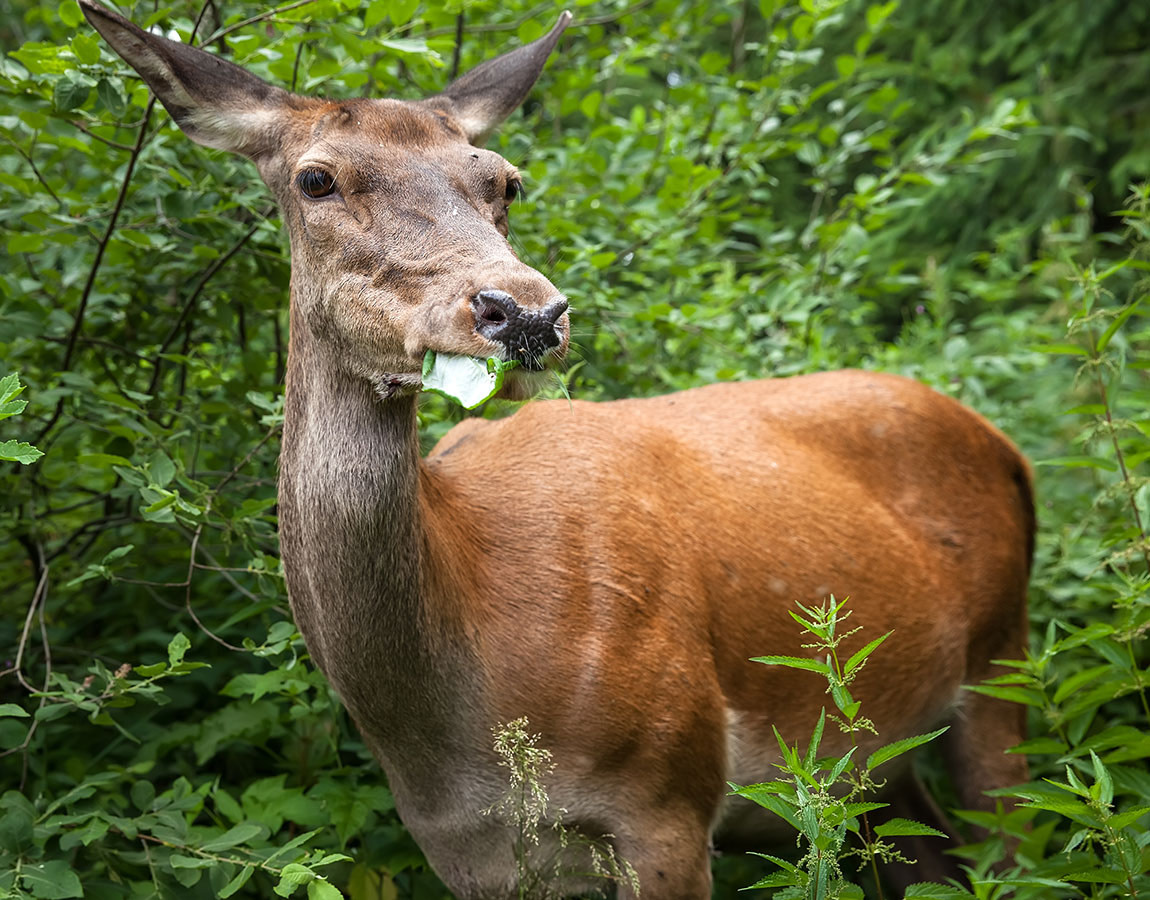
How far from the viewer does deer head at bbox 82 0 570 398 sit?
2.52 m

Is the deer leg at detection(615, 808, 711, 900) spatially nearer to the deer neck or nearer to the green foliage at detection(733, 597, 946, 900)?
the deer neck

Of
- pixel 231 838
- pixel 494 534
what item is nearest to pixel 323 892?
pixel 231 838

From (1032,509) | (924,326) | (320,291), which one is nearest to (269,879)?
(320,291)

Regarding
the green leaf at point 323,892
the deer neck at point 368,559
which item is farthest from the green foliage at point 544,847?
the green leaf at point 323,892

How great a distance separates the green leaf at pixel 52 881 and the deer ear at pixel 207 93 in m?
1.92

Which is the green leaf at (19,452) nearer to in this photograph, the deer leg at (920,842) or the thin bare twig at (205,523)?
the thin bare twig at (205,523)

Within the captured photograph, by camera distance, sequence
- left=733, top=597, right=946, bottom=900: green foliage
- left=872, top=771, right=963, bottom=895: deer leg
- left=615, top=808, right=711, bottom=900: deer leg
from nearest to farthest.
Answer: left=733, top=597, right=946, bottom=900: green foliage < left=615, top=808, right=711, bottom=900: deer leg < left=872, top=771, right=963, bottom=895: deer leg

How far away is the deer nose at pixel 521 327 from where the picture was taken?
2.45 meters

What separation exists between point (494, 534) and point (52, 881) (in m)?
1.42

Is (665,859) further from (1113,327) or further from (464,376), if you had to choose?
(1113,327)

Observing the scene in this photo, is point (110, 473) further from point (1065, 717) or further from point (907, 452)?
point (1065, 717)

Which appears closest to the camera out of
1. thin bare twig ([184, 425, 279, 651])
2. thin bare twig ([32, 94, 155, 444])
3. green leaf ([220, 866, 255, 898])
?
green leaf ([220, 866, 255, 898])

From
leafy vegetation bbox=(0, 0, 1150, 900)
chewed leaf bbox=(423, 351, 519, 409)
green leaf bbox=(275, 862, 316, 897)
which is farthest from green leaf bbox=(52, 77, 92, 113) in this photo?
green leaf bbox=(275, 862, 316, 897)

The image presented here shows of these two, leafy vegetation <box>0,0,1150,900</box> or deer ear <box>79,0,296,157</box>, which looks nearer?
deer ear <box>79,0,296,157</box>
